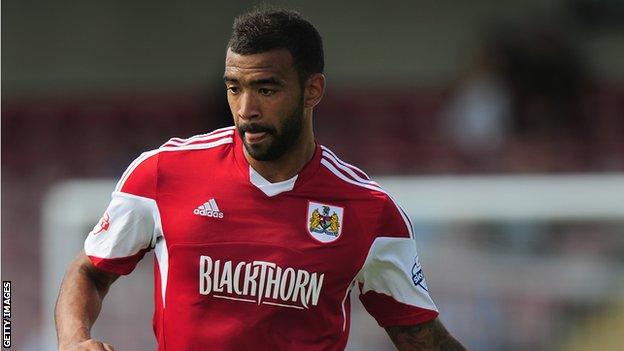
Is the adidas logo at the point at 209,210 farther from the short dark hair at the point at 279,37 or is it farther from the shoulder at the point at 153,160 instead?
the short dark hair at the point at 279,37

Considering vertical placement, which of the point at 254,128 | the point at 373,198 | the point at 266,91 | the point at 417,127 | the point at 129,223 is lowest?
the point at 417,127

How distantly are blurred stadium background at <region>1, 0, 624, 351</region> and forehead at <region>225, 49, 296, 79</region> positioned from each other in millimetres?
3309

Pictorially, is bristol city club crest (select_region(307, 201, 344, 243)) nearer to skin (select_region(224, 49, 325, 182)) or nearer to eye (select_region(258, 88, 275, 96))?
skin (select_region(224, 49, 325, 182))

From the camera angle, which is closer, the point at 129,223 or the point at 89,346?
the point at 89,346

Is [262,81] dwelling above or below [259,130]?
above

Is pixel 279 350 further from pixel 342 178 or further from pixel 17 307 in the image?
pixel 17 307

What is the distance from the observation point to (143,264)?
7070 millimetres

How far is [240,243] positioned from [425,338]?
712mm

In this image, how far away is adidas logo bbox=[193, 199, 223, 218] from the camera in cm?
357

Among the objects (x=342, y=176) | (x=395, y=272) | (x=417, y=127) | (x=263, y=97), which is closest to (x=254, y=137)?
(x=263, y=97)

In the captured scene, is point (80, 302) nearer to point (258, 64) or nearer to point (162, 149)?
point (162, 149)

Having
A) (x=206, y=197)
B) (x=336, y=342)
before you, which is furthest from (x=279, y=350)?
(x=206, y=197)

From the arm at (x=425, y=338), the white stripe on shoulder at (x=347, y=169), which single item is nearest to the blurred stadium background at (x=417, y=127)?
the arm at (x=425, y=338)

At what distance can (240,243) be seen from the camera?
358cm
